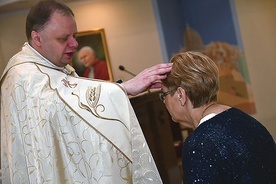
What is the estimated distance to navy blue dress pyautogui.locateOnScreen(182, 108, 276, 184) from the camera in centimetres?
154

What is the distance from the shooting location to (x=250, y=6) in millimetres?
7855

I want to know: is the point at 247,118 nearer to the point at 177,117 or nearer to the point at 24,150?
the point at 177,117

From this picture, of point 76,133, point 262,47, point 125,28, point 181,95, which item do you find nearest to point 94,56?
point 125,28

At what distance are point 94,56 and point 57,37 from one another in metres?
5.24

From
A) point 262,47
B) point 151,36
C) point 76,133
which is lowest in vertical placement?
point 262,47

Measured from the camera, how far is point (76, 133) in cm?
204

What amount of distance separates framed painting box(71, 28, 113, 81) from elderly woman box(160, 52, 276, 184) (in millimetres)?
5514

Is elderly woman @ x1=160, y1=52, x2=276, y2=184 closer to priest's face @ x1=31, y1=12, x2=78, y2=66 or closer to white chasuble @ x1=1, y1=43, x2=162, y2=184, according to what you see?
white chasuble @ x1=1, y1=43, x2=162, y2=184

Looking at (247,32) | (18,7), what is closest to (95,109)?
(18,7)

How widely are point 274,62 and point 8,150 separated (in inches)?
257

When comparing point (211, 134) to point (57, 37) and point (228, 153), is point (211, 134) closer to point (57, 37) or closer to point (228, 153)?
point (228, 153)

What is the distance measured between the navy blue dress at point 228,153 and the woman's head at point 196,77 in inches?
5.7

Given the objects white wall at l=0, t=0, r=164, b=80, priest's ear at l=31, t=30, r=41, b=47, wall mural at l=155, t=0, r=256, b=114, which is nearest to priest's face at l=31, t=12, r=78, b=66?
priest's ear at l=31, t=30, r=41, b=47

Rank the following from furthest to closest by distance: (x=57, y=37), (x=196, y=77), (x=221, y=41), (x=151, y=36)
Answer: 1. (x=221, y=41)
2. (x=151, y=36)
3. (x=57, y=37)
4. (x=196, y=77)
